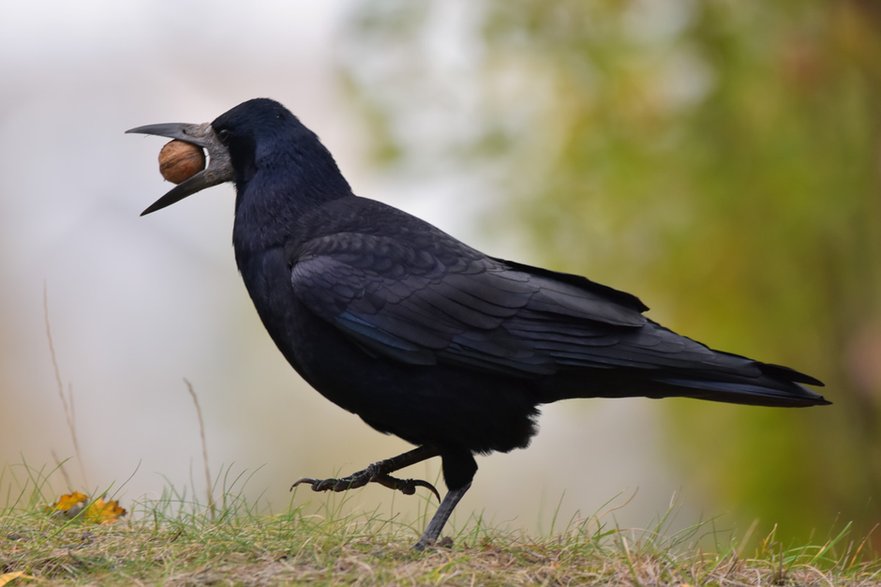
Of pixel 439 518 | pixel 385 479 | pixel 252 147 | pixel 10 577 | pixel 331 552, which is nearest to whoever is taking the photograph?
pixel 10 577

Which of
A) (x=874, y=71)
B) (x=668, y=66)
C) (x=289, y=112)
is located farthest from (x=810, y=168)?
(x=289, y=112)

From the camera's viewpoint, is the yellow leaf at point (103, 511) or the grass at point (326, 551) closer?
the grass at point (326, 551)

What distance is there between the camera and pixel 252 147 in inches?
205

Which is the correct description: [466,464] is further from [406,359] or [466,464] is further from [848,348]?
[848,348]

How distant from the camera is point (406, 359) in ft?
14.5

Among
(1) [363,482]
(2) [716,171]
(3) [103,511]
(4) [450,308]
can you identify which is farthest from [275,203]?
(2) [716,171]

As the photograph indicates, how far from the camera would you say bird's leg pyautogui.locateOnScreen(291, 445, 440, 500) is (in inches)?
188

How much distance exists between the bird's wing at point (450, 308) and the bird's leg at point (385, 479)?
0.63 metres

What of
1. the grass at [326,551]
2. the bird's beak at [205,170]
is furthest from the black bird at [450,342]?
the bird's beak at [205,170]

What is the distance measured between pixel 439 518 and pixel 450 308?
84 centimetres

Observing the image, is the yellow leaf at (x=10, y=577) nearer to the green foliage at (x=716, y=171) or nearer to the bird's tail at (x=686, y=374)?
the bird's tail at (x=686, y=374)

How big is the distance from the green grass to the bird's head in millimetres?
1414

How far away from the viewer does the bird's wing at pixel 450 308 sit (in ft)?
14.5

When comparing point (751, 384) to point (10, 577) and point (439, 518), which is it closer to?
point (439, 518)
